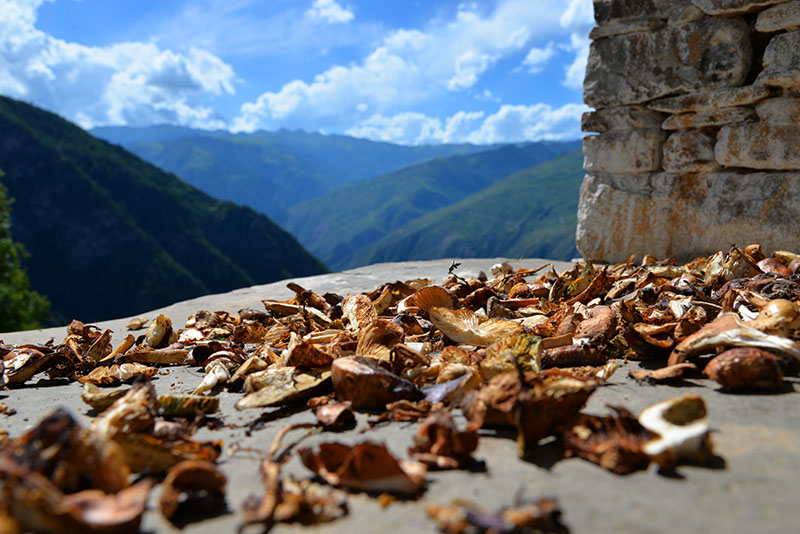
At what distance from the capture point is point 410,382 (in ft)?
6.26

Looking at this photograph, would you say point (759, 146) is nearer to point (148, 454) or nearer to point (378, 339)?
point (378, 339)

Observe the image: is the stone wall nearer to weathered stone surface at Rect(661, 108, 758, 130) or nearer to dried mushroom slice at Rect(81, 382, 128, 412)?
weathered stone surface at Rect(661, 108, 758, 130)

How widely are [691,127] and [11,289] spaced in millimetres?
22170

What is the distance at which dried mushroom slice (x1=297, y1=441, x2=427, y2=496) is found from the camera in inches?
49.4

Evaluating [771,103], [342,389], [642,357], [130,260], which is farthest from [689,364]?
[130,260]

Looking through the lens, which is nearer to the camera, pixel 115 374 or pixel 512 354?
pixel 512 354

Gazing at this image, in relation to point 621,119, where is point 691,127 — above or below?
below

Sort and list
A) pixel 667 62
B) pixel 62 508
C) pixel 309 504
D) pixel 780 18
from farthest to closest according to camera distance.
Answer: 1. pixel 667 62
2. pixel 780 18
3. pixel 309 504
4. pixel 62 508

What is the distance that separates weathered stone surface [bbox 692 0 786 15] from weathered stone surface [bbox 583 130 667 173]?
97 cm

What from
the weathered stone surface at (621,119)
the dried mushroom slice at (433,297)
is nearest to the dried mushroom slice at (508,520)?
the dried mushroom slice at (433,297)

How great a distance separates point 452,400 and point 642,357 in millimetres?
888

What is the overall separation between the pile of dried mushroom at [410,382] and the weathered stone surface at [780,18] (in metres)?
1.75

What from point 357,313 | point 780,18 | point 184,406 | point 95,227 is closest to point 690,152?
point 780,18

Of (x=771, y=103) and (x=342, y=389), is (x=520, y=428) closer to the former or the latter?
(x=342, y=389)
